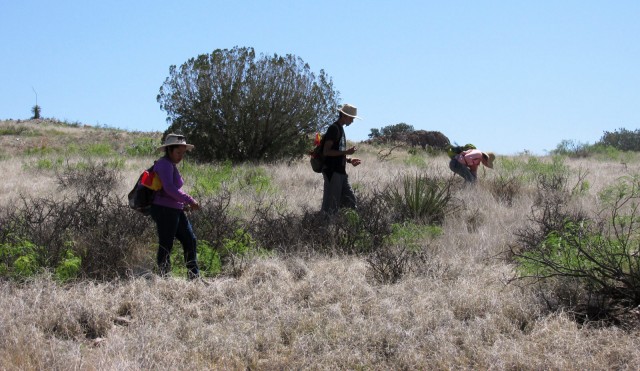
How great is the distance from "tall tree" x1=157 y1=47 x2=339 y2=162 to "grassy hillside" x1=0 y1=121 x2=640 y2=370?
Answer: 885cm

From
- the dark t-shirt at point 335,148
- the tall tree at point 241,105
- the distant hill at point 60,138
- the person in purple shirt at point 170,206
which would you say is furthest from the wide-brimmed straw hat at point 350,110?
the distant hill at point 60,138

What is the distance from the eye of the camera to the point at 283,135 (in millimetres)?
17781

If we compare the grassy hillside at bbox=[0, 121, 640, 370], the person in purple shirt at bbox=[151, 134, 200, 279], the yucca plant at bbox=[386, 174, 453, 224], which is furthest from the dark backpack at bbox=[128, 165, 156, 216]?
the yucca plant at bbox=[386, 174, 453, 224]

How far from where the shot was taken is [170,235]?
6.17 metres

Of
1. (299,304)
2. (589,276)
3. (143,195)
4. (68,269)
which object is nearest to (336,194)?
(143,195)

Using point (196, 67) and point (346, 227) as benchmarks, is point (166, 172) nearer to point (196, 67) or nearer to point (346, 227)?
point (346, 227)

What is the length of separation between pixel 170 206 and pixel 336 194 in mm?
2577

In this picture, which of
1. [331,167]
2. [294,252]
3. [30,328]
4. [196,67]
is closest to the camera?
[30,328]

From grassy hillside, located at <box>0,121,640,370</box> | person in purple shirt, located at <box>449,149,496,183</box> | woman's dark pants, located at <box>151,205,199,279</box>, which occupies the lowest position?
grassy hillside, located at <box>0,121,640,370</box>

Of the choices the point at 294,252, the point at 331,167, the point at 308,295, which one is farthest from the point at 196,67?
the point at 308,295

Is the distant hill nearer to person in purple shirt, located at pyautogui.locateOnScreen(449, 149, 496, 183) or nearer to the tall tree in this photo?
the tall tree

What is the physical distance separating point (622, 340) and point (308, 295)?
7.88ft

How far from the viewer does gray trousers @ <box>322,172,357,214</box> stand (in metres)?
8.17

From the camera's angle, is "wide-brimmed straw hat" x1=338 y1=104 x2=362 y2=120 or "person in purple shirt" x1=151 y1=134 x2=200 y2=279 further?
"wide-brimmed straw hat" x1=338 y1=104 x2=362 y2=120
